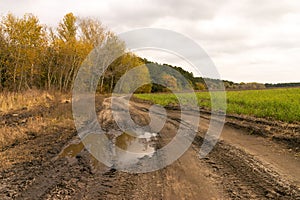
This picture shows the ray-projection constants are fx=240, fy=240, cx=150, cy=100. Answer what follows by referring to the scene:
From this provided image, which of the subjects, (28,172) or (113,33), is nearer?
(28,172)

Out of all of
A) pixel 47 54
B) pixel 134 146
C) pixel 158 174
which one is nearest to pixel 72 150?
pixel 134 146

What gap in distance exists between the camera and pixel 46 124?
9.36 m

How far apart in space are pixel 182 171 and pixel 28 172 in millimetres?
2958

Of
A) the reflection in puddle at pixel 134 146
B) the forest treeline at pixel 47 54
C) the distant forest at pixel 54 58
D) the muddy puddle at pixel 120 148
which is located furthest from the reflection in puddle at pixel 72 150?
the forest treeline at pixel 47 54

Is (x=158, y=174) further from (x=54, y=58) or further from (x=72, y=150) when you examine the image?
(x=54, y=58)

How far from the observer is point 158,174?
14.5 ft

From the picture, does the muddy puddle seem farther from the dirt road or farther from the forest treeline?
the forest treeline

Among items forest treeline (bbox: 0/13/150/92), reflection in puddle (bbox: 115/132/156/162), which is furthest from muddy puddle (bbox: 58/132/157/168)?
forest treeline (bbox: 0/13/150/92)

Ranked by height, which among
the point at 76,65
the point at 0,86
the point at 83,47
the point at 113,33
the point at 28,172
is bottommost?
the point at 28,172

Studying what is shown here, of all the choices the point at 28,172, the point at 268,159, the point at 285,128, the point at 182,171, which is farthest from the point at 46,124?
the point at 285,128

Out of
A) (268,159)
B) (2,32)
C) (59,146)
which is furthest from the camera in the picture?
(2,32)

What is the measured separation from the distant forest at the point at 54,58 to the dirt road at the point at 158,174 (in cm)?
442

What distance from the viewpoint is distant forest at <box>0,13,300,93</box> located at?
68.0ft

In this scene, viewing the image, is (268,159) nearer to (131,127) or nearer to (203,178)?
(203,178)
